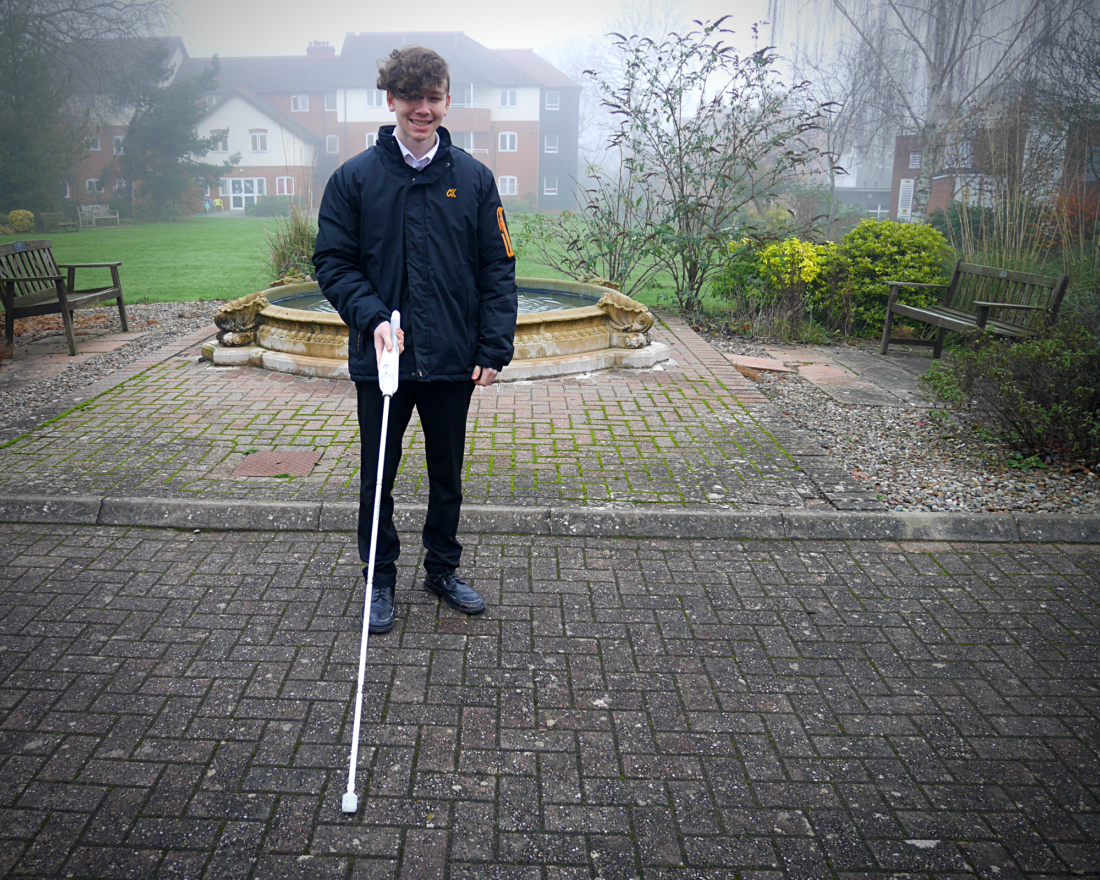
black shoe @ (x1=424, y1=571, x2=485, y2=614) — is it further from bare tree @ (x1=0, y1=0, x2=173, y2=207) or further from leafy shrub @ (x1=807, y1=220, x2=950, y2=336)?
bare tree @ (x1=0, y1=0, x2=173, y2=207)

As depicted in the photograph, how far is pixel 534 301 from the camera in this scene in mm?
9203

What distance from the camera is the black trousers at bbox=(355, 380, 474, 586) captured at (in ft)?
9.71

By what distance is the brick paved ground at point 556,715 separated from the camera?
2.00m

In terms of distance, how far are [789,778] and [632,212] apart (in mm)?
10095

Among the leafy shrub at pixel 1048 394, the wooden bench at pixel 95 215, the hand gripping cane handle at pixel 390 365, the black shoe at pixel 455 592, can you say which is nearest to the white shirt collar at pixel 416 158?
the hand gripping cane handle at pixel 390 365

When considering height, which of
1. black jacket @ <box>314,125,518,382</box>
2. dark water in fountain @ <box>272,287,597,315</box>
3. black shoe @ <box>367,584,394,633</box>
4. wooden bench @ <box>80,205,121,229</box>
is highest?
wooden bench @ <box>80,205,121,229</box>

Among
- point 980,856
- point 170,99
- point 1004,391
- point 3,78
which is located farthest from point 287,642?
point 170,99

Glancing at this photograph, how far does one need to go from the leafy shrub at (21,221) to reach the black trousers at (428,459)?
58.4 feet

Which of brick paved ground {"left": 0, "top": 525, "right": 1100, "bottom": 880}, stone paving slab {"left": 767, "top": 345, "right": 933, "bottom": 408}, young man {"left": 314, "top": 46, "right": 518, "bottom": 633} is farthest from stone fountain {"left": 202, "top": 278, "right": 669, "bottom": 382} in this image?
young man {"left": 314, "top": 46, "right": 518, "bottom": 633}

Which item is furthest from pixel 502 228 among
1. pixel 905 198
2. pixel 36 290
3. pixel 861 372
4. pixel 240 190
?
pixel 905 198

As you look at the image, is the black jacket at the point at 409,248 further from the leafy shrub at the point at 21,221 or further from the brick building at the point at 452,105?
the brick building at the point at 452,105

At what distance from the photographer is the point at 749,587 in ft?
11.4

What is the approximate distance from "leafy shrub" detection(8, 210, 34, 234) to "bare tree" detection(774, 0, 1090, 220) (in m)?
20.7

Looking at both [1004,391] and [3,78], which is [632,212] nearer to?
[1004,391]
